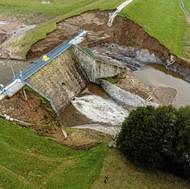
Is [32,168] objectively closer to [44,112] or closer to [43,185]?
[43,185]

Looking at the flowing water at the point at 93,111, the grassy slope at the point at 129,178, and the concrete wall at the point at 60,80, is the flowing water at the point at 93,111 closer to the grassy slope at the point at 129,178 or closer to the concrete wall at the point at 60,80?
the concrete wall at the point at 60,80

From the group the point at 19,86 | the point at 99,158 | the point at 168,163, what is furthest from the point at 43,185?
the point at 19,86

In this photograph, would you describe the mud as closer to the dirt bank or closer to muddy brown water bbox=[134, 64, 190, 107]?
the dirt bank

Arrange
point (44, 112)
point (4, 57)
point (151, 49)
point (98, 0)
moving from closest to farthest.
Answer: point (44, 112) → point (4, 57) → point (151, 49) → point (98, 0)

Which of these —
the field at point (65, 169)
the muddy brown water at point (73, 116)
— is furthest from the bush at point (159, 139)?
the muddy brown water at point (73, 116)

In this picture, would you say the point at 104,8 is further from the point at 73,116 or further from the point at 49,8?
the point at 73,116
